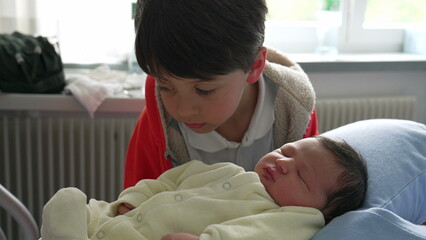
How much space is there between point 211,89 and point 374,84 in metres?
1.82

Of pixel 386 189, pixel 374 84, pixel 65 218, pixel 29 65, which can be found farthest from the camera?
pixel 374 84

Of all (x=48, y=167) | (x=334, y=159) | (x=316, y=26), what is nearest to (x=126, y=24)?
(x=48, y=167)

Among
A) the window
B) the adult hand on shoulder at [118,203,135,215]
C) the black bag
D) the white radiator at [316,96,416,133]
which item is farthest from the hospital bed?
the white radiator at [316,96,416,133]

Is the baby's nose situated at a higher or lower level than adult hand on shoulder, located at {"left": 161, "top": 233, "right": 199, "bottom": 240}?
higher

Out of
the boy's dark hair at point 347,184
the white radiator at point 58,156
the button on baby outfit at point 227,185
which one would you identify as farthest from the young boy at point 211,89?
the white radiator at point 58,156

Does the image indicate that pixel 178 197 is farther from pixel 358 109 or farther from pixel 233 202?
pixel 358 109

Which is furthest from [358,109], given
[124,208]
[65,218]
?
[65,218]

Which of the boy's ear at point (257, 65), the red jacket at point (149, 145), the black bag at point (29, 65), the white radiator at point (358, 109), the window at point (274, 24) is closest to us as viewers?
the boy's ear at point (257, 65)

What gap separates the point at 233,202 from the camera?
1108 millimetres

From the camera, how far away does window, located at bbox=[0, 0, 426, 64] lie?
7.55 ft

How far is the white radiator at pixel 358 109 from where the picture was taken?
261 centimetres

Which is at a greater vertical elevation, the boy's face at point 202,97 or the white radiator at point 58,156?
the boy's face at point 202,97

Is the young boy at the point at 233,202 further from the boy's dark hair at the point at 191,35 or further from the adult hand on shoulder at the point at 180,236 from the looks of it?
the boy's dark hair at the point at 191,35

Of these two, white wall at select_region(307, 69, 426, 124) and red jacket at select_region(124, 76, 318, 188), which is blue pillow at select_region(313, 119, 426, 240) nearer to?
red jacket at select_region(124, 76, 318, 188)
